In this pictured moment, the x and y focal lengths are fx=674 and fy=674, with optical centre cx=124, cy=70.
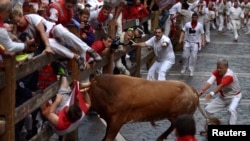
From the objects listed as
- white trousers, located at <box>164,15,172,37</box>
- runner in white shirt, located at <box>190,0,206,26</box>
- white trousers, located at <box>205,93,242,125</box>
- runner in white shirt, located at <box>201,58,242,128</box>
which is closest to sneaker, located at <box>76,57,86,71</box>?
runner in white shirt, located at <box>201,58,242,128</box>

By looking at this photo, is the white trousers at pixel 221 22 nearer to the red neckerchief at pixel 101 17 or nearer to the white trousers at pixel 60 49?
the red neckerchief at pixel 101 17

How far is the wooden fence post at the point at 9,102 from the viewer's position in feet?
26.6

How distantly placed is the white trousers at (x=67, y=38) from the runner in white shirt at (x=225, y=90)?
3207mm

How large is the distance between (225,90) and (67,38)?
4.13 meters

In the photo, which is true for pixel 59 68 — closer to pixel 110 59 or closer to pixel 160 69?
pixel 110 59

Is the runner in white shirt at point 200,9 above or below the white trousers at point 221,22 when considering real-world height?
above

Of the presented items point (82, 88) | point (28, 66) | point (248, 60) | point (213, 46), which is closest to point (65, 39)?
point (82, 88)

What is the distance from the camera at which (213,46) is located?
88.8 feet

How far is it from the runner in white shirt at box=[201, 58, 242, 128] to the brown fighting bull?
137 centimetres

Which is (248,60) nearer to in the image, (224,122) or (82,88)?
(224,122)

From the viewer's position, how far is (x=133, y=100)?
10.9m

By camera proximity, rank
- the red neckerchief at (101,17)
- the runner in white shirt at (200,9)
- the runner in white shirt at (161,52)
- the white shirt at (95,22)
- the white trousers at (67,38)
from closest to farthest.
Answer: the white trousers at (67,38), the red neckerchief at (101,17), the white shirt at (95,22), the runner in white shirt at (161,52), the runner in white shirt at (200,9)

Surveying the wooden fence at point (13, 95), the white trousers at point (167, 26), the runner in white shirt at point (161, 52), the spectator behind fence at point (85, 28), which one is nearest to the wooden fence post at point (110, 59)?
the spectator behind fence at point (85, 28)

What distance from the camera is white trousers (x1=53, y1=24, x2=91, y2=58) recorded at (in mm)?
9859
